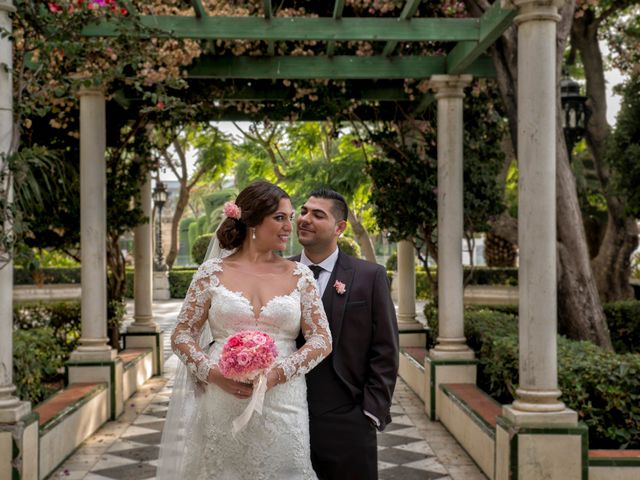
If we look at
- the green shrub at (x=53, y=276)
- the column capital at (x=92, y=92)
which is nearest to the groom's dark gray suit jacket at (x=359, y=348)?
the column capital at (x=92, y=92)

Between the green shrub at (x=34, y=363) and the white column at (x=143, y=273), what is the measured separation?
2.48m

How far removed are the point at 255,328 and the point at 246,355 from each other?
0.26 m

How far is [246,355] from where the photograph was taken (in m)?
3.32

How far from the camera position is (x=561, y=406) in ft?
19.5

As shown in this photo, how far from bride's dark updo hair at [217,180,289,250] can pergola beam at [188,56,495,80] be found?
5.67 meters

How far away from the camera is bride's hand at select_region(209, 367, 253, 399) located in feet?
11.4

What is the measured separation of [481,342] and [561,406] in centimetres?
383

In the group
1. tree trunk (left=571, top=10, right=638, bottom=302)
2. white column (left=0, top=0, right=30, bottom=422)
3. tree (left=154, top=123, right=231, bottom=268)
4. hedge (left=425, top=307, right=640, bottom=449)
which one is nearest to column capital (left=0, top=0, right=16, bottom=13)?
white column (left=0, top=0, right=30, bottom=422)

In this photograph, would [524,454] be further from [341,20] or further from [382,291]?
[341,20]

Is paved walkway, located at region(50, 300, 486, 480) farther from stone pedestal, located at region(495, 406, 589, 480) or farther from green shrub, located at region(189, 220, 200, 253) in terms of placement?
green shrub, located at region(189, 220, 200, 253)

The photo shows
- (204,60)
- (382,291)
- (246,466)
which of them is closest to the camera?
(246,466)

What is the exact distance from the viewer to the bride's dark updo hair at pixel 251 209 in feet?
11.9

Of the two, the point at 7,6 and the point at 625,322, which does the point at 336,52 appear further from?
the point at 625,322

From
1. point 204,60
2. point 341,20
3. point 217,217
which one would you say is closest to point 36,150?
point 341,20
